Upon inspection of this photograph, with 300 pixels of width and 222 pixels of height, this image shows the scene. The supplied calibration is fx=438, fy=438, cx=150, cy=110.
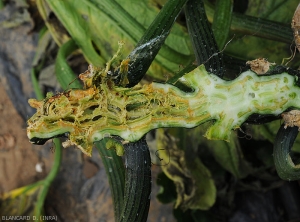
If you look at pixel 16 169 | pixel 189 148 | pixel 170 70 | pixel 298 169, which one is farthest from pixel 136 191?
pixel 16 169

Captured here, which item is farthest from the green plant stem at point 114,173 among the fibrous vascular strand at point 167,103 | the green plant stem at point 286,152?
the green plant stem at point 286,152

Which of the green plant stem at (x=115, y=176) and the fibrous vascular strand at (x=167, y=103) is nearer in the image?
the fibrous vascular strand at (x=167, y=103)

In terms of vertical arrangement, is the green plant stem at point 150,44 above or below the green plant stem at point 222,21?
below

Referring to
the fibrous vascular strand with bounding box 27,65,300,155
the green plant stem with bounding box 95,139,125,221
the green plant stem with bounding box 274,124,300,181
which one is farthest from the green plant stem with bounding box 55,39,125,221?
the green plant stem with bounding box 274,124,300,181

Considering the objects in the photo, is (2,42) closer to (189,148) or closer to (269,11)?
(189,148)

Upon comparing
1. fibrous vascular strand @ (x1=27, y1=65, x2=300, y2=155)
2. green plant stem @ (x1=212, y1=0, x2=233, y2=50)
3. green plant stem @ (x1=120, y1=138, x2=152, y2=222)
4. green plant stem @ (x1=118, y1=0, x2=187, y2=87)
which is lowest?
green plant stem @ (x1=120, y1=138, x2=152, y2=222)

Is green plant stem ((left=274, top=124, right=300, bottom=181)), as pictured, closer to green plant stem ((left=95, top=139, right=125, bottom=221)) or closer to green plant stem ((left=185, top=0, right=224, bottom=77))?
green plant stem ((left=185, top=0, right=224, bottom=77))

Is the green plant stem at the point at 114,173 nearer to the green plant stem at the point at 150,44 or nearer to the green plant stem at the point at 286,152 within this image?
the green plant stem at the point at 150,44

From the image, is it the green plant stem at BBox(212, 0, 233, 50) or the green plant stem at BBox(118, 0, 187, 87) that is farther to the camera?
the green plant stem at BBox(212, 0, 233, 50)

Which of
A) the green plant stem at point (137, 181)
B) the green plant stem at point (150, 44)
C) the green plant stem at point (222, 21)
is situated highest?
the green plant stem at point (222, 21)
